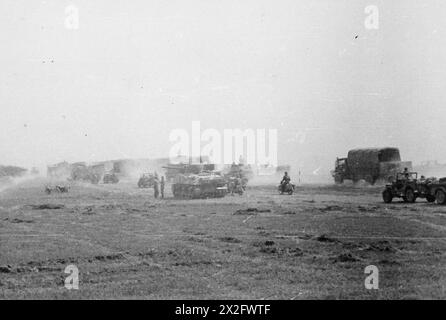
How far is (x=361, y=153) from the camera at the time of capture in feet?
130

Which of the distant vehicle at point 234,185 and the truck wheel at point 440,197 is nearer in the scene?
the truck wheel at point 440,197

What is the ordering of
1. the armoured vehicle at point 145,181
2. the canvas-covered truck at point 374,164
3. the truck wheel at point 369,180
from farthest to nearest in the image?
the armoured vehicle at point 145,181 < the truck wheel at point 369,180 < the canvas-covered truck at point 374,164

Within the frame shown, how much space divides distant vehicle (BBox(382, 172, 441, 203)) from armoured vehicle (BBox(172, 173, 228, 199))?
10504 millimetres

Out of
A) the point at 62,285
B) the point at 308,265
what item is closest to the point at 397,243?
the point at 308,265

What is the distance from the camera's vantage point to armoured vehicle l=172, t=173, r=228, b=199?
3125 cm

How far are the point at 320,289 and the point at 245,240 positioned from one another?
518 cm

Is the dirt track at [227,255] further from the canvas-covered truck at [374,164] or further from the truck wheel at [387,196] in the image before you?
the canvas-covered truck at [374,164]

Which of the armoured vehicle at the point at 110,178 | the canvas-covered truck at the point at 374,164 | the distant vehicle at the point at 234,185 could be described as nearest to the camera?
the distant vehicle at the point at 234,185

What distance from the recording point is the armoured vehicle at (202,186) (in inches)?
1230

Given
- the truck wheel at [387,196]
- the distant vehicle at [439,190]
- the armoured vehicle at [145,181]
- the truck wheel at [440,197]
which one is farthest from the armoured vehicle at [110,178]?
the truck wheel at [440,197]

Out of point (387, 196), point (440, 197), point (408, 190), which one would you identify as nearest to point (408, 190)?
point (408, 190)

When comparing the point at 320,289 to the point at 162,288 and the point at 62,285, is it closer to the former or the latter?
the point at 162,288

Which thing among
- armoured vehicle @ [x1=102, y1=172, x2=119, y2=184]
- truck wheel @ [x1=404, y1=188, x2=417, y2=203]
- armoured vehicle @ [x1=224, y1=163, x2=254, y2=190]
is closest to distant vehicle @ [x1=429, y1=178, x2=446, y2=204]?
truck wheel @ [x1=404, y1=188, x2=417, y2=203]

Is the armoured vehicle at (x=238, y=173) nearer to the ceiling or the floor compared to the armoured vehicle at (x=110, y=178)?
nearer to the ceiling
